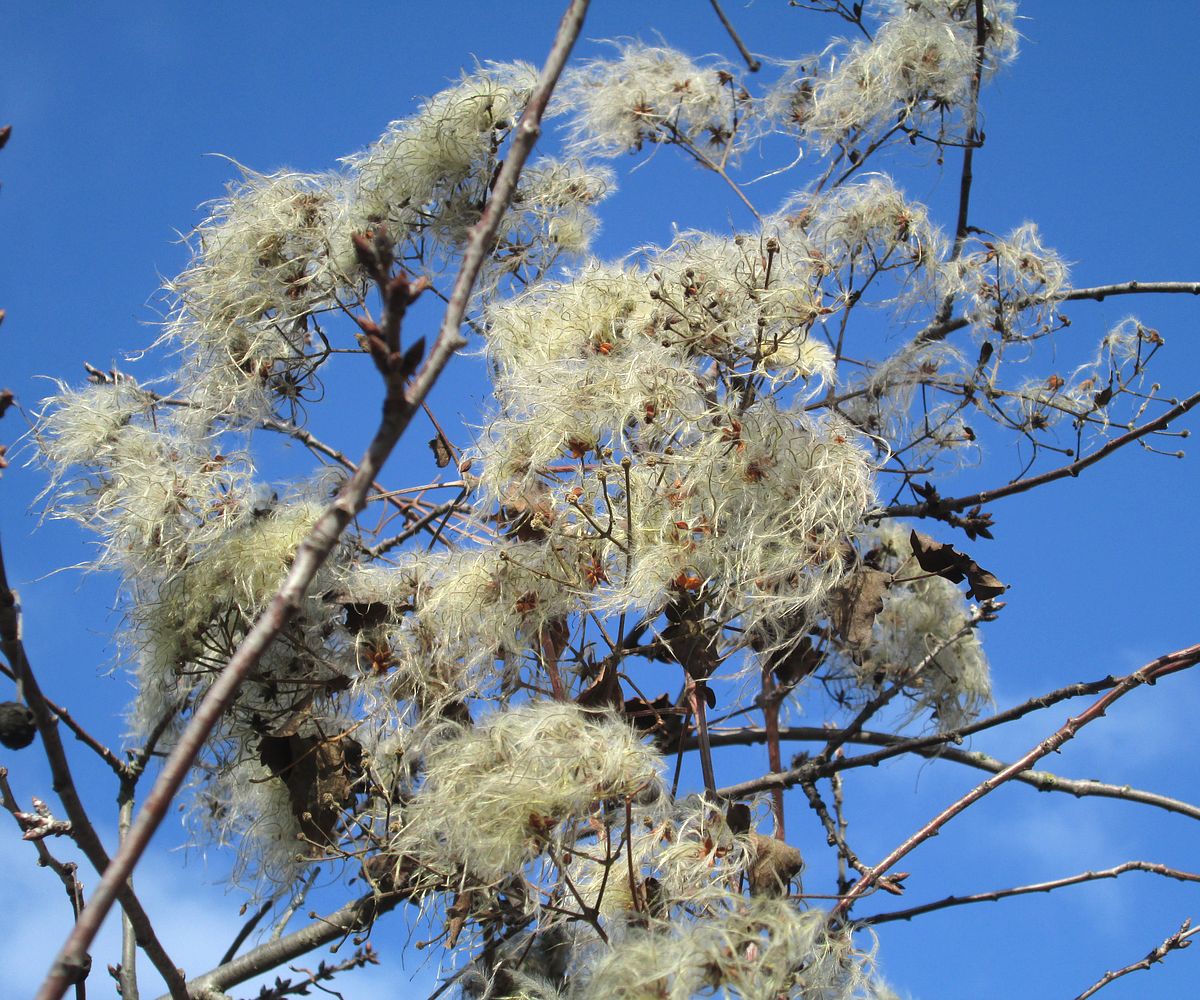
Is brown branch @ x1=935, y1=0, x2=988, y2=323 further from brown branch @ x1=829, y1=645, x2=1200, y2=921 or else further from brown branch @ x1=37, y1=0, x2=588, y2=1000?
brown branch @ x1=37, y1=0, x2=588, y2=1000

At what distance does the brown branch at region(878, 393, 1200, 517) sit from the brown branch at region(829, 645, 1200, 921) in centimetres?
65

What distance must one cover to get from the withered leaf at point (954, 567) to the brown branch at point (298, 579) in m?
1.86

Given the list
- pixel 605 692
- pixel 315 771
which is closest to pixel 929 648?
pixel 605 692

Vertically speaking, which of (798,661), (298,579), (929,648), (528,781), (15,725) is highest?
(929,648)

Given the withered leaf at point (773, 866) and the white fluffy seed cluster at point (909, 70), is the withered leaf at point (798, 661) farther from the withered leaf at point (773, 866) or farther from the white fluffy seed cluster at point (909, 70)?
the white fluffy seed cluster at point (909, 70)

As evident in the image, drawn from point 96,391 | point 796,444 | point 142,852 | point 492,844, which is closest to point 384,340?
point 142,852

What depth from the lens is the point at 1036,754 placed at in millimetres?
2281

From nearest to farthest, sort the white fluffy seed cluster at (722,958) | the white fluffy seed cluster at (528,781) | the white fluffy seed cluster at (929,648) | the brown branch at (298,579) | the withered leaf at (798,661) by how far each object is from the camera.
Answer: the brown branch at (298,579), the white fluffy seed cluster at (722,958), the white fluffy seed cluster at (528,781), the withered leaf at (798,661), the white fluffy seed cluster at (929,648)

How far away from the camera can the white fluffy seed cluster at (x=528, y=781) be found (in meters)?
2.24

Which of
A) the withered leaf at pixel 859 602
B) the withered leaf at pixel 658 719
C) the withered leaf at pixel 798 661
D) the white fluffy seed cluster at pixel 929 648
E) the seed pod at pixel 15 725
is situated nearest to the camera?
the seed pod at pixel 15 725

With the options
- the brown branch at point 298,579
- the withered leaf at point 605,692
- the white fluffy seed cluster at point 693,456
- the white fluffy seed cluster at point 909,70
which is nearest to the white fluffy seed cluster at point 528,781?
the withered leaf at point 605,692

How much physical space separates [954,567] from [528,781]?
3.79ft

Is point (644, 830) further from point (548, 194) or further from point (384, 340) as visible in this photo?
point (548, 194)

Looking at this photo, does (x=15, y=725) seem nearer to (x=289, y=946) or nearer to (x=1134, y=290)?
(x=289, y=946)
